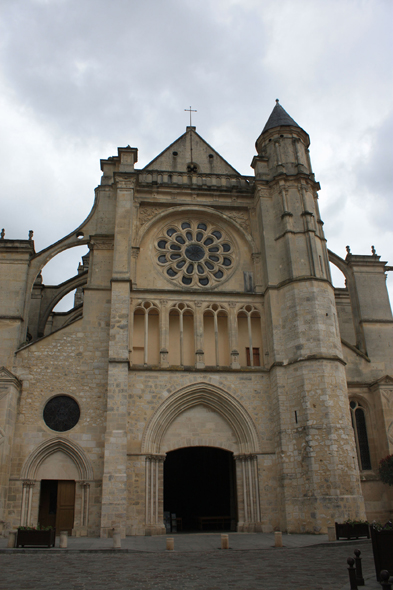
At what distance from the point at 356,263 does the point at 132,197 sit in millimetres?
10215

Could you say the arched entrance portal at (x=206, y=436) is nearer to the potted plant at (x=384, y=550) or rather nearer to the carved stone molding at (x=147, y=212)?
the carved stone molding at (x=147, y=212)

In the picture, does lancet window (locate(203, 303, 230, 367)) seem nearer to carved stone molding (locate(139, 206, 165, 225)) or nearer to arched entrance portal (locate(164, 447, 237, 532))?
carved stone molding (locate(139, 206, 165, 225))

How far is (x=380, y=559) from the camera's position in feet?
24.1

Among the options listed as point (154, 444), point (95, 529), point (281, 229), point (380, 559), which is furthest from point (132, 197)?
point (380, 559)

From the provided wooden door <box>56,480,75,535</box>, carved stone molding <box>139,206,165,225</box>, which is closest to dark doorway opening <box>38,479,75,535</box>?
wooden door <box>56,480,75,535</box>

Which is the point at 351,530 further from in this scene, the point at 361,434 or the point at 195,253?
the point at 195,253

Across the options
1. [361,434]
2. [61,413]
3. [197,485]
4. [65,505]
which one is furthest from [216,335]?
[197,485]

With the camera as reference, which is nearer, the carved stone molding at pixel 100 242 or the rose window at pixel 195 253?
the carved stone molding at pixel 100 242

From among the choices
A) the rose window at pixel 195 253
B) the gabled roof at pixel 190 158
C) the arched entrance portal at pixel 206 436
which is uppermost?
the gabled roof at pixel 190 158

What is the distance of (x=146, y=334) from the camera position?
18672mm

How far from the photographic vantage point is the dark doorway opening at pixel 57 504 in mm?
16406

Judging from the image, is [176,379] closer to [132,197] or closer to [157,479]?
[157,479]

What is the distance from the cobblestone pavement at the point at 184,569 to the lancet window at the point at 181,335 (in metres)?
8.19

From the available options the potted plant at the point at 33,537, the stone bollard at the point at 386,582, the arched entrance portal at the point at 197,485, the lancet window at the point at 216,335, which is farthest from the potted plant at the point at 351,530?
the arched entrance portal at the point at 197,485
